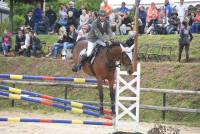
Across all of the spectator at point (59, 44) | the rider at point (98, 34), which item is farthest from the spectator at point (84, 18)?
the rider at point (98, 34)

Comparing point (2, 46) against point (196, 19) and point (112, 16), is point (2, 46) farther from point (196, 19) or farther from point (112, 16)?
point (196, 19)

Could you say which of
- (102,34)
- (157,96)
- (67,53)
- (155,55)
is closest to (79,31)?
(67,53)

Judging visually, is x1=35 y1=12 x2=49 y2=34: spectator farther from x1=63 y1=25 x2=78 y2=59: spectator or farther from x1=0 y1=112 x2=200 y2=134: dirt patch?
x1=0 y1=112 x2=200 y2=134: dirt patch

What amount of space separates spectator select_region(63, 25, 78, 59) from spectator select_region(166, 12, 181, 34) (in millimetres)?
3904

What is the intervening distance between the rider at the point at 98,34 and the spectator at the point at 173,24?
27.8 ft

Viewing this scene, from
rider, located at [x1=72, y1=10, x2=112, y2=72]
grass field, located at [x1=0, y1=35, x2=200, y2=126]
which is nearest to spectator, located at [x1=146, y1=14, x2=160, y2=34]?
grass field, located at [x1=0, y1=35, x2=200, y2=126]

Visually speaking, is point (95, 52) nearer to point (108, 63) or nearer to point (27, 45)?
point (108, 63)

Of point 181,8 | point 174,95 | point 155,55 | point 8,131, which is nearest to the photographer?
point 8,131

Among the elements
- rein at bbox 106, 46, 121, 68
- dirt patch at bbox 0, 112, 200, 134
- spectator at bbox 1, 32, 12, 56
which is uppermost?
rein at bbox 106, 46, 121, 68

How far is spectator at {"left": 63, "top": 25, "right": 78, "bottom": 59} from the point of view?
21875 millimetres

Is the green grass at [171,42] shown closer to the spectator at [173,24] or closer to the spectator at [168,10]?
the spectator at [173,24]

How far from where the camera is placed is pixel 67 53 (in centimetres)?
A: 2223

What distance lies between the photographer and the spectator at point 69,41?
21875 millimetres

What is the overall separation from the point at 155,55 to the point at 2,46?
697cm
